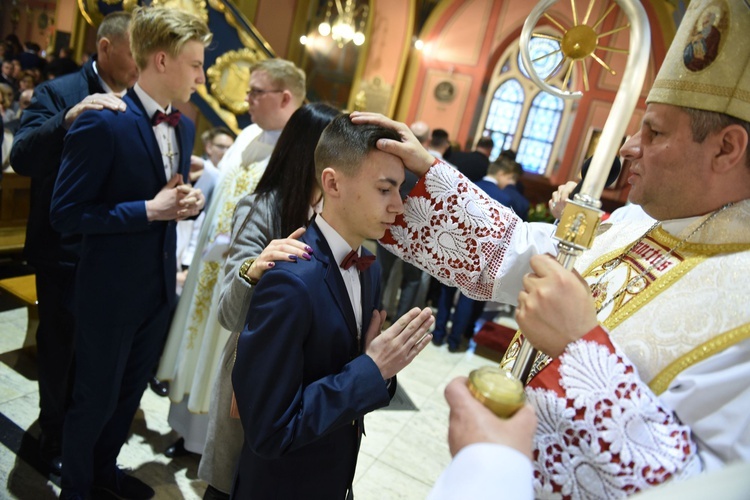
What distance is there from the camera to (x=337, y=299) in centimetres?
129

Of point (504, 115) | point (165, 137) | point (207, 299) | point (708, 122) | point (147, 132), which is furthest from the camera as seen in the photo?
point (504, 115)

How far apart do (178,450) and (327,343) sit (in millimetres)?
1869

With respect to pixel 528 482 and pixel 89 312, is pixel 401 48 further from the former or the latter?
pixel 528 482

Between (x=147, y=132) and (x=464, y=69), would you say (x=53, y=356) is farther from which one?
(x=464, y=69)

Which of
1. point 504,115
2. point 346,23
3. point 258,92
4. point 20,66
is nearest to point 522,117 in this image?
point 504,115

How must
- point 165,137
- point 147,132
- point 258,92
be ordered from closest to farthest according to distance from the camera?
point 147,132
point 165,137
point 258,92

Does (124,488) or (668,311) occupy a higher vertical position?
(668,311)

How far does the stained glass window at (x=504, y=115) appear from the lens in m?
12.2

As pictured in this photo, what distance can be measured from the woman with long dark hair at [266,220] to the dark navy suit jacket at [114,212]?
398 millimetres

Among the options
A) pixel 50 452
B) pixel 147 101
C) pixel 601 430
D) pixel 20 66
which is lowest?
pixel 50 452

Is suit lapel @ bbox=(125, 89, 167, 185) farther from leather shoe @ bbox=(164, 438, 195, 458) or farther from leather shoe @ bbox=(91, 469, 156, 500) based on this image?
leather shoe @ bbox=(164, 438, 195, 458)

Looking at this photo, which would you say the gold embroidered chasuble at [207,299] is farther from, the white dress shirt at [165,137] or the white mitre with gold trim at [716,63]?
the white mitre with gold trim at [716,63]

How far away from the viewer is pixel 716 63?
1.00m

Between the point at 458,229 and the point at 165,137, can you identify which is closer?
the point at 458,229
